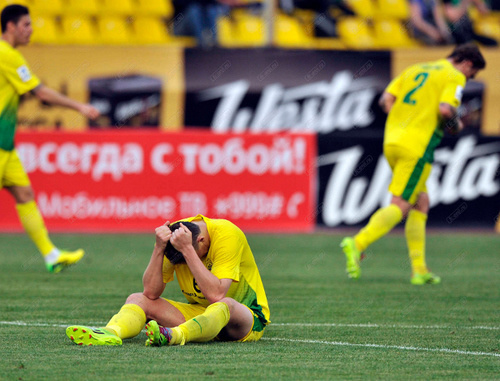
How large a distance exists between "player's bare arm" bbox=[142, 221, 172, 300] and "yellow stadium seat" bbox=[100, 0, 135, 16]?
1170 centimetres

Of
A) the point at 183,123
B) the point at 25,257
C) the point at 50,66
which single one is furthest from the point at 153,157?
the point at 25,257

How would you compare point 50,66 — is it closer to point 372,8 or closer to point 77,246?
point 77,246

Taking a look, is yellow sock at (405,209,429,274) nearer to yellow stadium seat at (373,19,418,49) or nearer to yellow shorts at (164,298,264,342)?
yellow shorts at (164,298,264,342)

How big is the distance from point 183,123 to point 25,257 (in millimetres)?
4436

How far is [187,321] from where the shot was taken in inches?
214

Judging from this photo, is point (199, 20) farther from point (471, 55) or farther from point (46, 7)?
point (471, 55)

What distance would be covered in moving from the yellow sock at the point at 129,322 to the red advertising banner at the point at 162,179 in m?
8.54

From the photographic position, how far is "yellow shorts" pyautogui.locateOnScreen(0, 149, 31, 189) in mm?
8930

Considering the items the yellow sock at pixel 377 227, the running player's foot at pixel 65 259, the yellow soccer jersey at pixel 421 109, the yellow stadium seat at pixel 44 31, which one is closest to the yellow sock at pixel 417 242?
the yellow sock at pixel 377 227

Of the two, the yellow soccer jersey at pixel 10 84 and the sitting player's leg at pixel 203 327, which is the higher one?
the yellow soccer jersey at pixel 10 84

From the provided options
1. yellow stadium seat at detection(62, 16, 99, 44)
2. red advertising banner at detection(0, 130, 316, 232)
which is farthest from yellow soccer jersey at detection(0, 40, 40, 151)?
yellow stadium seat at detection(62, 16, 99, 44)

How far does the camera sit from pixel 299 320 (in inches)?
269

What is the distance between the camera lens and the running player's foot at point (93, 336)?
536 centimetres

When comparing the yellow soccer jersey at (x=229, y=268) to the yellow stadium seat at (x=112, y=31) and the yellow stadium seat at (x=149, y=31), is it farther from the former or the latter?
the yellow stadium seat at (x=149, y=31)
